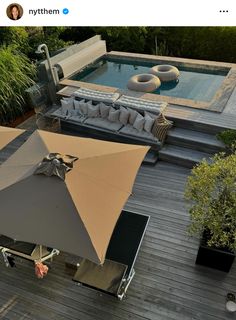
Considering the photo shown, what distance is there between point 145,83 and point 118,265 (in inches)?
274

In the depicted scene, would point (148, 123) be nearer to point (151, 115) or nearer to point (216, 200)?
point (151, 115)

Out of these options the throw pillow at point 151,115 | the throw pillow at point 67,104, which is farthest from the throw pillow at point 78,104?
the throw pillow at point 151,115

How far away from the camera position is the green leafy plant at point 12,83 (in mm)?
9586

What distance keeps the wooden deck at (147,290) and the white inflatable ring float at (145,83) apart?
5460 millimetres

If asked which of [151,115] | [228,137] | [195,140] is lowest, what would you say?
[195,140]

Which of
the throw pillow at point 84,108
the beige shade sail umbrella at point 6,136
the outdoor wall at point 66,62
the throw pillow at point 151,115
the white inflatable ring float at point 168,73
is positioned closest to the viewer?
the beige shade sail umbrella at point 6,136

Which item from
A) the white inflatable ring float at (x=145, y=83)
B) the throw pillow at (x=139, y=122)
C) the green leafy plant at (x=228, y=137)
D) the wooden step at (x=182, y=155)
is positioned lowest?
the wooden step at (x=182, y=155)

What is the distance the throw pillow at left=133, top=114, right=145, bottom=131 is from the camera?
801 centimetres

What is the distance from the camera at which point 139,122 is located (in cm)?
803

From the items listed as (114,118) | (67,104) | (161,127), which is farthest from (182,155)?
(67,104)

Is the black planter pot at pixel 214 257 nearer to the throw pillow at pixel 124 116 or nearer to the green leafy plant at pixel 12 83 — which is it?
the throw pillow at pixel 124 116

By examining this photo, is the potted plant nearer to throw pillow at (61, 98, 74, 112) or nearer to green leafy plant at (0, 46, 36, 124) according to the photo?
throw pillow at (61, 98, 74, 112)

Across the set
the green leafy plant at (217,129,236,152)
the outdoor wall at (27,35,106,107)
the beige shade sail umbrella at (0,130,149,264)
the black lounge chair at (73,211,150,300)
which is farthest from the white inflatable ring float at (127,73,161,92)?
the black lounge chair at (73,211,150,300)
